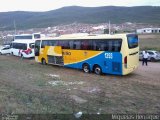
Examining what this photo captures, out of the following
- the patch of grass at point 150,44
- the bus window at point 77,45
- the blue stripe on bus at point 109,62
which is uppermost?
the bus window at point 77,45

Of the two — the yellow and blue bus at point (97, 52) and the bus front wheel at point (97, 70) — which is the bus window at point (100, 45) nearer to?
the yellow and blue bus at point (97, 52)

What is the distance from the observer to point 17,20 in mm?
194750

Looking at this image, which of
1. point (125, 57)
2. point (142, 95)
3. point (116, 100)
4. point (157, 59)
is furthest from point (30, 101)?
point (157, 59)

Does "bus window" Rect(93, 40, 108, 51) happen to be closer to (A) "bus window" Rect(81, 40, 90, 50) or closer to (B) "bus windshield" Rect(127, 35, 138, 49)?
(A) "bus window" Rect(81, 40, 90, 50)

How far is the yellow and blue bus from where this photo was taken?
Result: 18766 mm

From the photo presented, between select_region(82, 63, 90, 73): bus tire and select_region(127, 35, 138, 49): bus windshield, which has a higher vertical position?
select_region(127, 35, 138, 49): bus windshield

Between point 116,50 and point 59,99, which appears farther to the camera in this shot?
point 116,50

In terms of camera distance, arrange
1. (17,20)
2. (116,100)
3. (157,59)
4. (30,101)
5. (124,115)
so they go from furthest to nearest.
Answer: (17,20)
(157,59)
(116,100)
(30,101)
(124,115)

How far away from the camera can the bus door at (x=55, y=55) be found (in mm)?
24800

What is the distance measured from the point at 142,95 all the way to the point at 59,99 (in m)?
4.49

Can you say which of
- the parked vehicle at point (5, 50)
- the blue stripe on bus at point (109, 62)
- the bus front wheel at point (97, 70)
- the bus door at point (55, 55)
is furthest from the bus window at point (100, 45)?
the parked vehicle at point (5, 50)

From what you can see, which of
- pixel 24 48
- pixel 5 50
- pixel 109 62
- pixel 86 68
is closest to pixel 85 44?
pixel 86 68

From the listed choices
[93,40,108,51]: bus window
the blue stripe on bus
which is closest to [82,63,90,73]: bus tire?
the blue stripe on bus

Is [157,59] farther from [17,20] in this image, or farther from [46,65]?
[17,20]
